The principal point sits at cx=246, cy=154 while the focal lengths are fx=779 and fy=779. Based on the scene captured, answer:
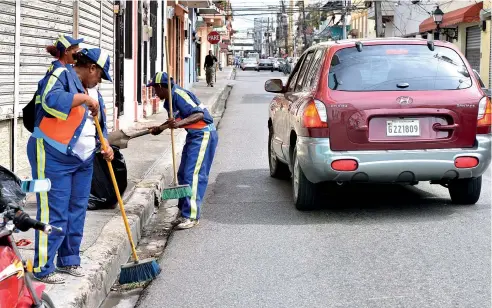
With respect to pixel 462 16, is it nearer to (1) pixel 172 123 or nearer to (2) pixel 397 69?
(2) pixel 397 69

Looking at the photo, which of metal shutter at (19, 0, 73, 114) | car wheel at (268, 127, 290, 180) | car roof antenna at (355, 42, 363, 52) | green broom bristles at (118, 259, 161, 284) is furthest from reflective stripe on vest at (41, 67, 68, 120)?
car wheel at (268, 127, 290, 180)

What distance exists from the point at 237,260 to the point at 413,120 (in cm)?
230

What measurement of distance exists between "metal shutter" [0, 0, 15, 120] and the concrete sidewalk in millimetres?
1458

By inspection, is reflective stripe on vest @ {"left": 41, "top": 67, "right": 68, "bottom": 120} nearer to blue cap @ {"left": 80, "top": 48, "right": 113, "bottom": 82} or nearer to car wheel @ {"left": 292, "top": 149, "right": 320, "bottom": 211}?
blue cap @ {"left": 80, "top": 48, "right": 113, "bottom": 82}

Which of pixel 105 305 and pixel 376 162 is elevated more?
pixel 376 162

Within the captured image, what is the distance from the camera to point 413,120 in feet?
23.6

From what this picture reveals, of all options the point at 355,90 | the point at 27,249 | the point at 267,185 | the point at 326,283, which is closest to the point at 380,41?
the point at 355,90

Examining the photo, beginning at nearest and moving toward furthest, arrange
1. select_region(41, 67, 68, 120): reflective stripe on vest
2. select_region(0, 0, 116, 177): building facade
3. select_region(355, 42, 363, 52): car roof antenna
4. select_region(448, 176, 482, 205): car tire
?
select_region(41, 67, 68, 120): reflective stripe on vest
select_region(355, 42, 363, 52): car roof antenna
select_region(448, 176, 482, 205): car tire
select_region(0, 0, 116, 177): building facade

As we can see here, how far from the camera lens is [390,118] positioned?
718 cm

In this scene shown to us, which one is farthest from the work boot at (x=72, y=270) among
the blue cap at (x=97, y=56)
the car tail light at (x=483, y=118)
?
the car tail light at (x=483, y=118)

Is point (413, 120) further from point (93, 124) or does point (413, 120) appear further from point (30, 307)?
point (30, 307)

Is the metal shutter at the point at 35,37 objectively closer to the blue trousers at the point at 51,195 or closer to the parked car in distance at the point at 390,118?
the parked car in distance at the point at 390,118

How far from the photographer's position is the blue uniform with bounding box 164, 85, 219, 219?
7.36 meters

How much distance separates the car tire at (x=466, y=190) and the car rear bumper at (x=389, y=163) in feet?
1.71
